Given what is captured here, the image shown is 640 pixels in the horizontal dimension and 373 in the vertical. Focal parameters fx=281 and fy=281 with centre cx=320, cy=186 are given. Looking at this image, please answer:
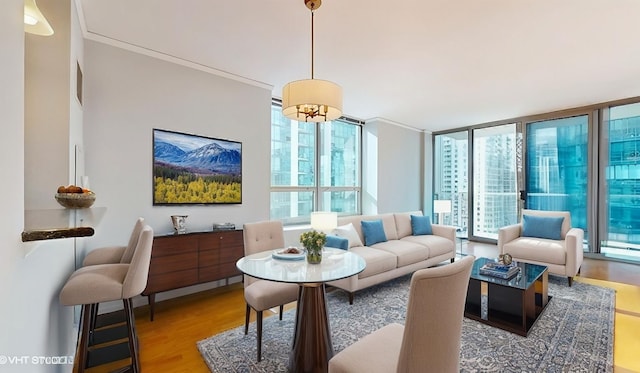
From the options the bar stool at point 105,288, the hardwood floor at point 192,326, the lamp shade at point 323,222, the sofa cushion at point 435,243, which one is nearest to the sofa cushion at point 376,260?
the lamp shade at point 323,222

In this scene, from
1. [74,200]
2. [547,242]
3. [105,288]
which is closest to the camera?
[74,200]

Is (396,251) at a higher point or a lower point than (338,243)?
lower

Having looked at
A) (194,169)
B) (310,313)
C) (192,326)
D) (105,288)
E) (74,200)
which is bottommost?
(192,326)

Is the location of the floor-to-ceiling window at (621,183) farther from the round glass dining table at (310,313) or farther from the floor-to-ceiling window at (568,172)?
the round glass dining table at (310,313)

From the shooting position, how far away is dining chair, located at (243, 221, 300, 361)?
84.0 inches

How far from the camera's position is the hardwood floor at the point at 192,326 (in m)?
2.08

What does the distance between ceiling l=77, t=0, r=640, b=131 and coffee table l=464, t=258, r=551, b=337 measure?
7.82ft

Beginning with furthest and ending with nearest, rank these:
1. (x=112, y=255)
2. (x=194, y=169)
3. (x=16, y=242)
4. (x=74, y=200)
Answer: (x=194, y=169) → (x=112, y=255) → (x=74, y=200) → (x=16, y=242)

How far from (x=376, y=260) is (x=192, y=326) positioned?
204cm

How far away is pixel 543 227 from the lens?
4207 millimetres

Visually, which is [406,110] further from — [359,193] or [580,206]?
[580,206]

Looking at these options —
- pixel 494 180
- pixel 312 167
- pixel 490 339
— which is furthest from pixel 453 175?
pixel 490 339

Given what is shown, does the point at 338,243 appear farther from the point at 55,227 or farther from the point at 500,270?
the point at 55,227

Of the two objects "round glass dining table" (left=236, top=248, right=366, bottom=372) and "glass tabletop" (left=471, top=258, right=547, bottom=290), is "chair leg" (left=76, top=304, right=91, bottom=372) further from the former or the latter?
"glass tabletop" (left=471, top=258, right=547, bottom=290)
